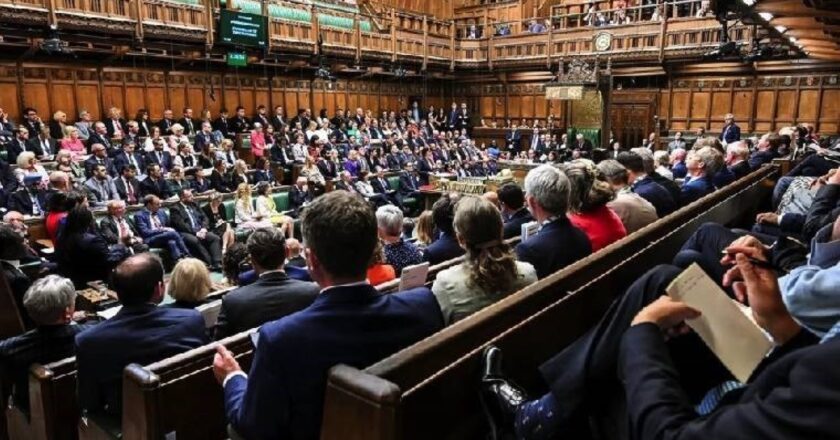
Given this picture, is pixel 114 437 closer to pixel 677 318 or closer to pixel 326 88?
pixel 677 318

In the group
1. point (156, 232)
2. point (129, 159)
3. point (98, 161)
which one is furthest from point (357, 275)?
point (129, 159)

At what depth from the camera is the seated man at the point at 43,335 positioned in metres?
2.53

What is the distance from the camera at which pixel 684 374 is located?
1.29 meters

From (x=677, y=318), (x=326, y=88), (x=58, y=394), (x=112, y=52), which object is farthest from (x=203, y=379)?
(x=326, y=88)

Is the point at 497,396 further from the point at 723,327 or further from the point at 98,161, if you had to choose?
the point at 98,161

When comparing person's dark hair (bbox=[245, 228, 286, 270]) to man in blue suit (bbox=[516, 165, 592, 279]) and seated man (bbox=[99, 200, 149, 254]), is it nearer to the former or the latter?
man in blue suit (bbox=[516, 165, 592, 279])

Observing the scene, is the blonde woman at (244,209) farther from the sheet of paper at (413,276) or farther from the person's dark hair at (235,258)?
the sheet of paper at (413,276)

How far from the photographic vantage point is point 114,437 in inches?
84.6

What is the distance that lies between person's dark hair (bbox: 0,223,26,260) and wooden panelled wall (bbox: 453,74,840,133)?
42.1 feet

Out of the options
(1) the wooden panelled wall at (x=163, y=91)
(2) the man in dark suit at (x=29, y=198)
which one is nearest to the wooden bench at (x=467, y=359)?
(2) the man in dark suit at (x=29, y=198)

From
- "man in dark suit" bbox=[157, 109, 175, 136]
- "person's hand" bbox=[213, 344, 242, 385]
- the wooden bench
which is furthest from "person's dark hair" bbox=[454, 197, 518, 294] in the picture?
"man in dark suit" bbox=[157, 109, 175, 136]

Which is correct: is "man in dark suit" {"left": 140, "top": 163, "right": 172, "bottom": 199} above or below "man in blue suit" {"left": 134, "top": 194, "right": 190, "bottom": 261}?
above

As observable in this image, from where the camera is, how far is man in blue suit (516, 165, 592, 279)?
2.50 meters

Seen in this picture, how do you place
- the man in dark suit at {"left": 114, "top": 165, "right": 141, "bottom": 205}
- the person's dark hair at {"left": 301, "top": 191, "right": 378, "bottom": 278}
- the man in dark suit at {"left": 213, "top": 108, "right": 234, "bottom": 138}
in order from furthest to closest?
the man in dark suit at {"left": 213, "top": 108, "right": 234, "bottom": 138} < the man in dark suit at {"left": 114, "top": 165, "right": 141, "bottom": 205} < the person's dark hair at {"left": 301, "top": 191, "right": 378, "bottom": 278}
